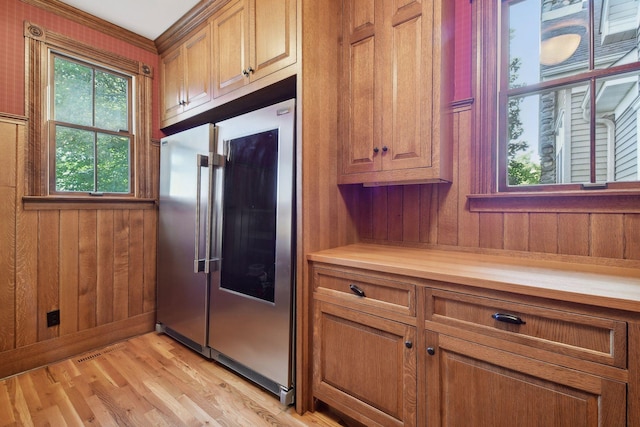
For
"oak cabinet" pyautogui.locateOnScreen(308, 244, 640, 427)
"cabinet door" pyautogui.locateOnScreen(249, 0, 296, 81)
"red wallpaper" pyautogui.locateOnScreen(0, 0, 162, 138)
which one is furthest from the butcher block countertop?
"red wallpaper" pyautogui.locateOnScreen(0, 0, 162, 138)

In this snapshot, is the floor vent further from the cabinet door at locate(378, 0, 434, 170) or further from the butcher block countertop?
the cabinet door at locate(378, 0, 434, 170)

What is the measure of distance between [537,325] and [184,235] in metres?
2.17

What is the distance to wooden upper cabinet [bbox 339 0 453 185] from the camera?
145cm

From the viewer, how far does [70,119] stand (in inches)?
87.2

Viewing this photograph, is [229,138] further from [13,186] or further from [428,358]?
[428,358]

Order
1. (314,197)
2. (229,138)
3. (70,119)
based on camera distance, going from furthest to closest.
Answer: (70,119) → (229,138) → (314,197)

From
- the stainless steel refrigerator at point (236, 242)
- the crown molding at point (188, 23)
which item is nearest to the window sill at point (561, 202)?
the stainless steel refrigerator at point (236, 242)

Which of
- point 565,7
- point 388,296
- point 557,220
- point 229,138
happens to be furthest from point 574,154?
point 229,138

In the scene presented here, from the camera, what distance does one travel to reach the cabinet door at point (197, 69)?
2.16m

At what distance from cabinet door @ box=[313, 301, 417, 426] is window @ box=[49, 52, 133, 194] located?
210cm

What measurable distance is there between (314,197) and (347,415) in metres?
1.13

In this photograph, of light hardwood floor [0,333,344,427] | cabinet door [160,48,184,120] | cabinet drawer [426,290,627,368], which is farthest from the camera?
cabinet door [160,48,184,120]

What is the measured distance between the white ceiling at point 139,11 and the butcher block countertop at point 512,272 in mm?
2113

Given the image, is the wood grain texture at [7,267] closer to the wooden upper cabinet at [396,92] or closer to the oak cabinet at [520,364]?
the wooden upper cabinet at [396,92]
